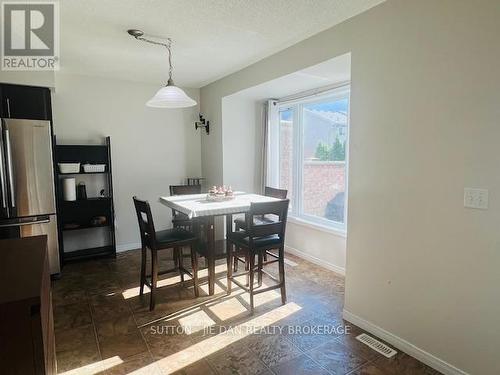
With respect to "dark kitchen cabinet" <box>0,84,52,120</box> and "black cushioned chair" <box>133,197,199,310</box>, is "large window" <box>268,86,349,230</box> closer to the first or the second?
"black cushioned chair" <box>133,197,199,310</box>

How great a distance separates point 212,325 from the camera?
2.57 m

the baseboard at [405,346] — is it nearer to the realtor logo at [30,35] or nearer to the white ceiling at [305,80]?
the white ceiling at [305,80]

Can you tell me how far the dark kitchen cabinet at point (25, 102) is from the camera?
3.23 metres

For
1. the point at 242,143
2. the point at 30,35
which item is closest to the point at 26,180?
the point at 30,35

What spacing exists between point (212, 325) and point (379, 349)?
1.28 m

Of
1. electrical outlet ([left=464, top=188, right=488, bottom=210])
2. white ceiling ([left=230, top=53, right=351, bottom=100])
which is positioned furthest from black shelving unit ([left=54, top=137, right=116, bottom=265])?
electrical outlet ([left=464, top=188, right=488, bottom=210])

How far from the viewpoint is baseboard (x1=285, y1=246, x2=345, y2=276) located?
144 inches

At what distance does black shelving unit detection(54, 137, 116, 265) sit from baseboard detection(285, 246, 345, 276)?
8.02 ft

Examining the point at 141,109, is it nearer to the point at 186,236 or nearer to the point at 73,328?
the point at 186,236

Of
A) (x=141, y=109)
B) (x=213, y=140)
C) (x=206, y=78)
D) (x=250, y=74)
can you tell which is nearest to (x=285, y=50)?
(x=250, y=74)

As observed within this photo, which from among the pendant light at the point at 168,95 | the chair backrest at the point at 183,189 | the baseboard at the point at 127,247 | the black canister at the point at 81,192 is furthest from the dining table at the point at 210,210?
the baseboard at the point at 127,247

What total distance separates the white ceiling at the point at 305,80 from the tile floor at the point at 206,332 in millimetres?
2187

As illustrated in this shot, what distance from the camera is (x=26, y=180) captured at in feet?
10.5

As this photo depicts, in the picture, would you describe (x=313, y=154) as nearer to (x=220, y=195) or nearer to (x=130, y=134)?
(x=220, y=195)
